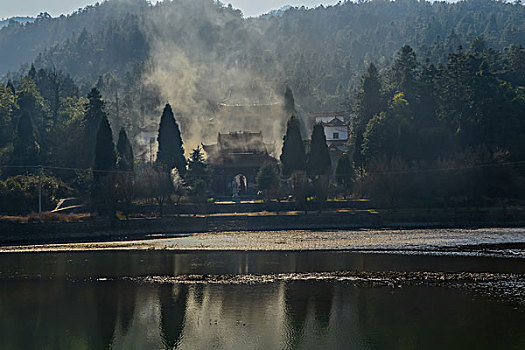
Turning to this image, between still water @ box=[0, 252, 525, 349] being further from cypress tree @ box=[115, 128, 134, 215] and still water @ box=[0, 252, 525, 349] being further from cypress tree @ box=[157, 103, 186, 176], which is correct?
cypress tree @ box=[157, 103, 186, 176]

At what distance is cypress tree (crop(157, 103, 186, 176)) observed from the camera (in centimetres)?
7419

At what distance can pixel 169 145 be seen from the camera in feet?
245

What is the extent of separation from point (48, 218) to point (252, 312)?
37430mm

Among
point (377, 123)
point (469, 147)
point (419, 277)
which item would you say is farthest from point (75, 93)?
point (419, 277)

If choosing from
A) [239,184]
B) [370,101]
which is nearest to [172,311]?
[239,184]

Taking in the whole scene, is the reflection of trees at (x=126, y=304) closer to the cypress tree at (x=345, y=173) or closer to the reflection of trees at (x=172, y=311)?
the reflection of trees at (x=172, y=311)

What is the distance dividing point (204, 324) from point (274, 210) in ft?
136

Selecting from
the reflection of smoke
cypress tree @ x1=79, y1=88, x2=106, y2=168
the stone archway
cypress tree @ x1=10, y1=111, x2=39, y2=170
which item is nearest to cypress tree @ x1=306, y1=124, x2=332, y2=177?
the stone archway

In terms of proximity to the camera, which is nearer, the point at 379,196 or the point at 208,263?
the point at 208,263

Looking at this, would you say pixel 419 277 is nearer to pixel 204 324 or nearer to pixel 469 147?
pixel 204 324

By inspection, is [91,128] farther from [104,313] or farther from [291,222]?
[104,313]

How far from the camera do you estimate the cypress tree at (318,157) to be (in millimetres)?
73225

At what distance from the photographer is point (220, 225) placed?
63.7m

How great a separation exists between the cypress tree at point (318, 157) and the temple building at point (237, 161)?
11.1 m
